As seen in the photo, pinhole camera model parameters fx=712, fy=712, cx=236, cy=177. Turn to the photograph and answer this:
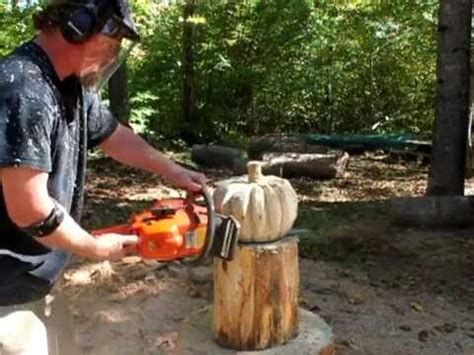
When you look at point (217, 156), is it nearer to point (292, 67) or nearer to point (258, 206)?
point (292, 67)

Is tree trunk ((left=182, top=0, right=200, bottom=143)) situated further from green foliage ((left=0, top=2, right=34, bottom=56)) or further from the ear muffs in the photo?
the ear muffs

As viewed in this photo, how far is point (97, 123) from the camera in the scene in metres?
2.32

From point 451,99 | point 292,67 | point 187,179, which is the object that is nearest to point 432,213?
point 451,99

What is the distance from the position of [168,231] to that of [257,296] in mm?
709

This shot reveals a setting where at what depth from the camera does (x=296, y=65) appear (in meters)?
12.6

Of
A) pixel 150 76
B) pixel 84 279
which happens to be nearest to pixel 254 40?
pixel 150 76

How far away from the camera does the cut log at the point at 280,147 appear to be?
30.4 ft

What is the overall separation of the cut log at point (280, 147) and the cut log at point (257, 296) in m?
6.60

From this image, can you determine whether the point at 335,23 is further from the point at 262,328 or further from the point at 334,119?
the point at 262,328

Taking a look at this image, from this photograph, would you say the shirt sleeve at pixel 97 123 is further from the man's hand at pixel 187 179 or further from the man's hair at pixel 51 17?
the man's hair at pixel 51 17

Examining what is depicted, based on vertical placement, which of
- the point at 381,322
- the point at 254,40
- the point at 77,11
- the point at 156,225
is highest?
the point at 254,40

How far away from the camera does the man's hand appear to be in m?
2.31

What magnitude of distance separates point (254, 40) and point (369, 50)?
2.02 meters

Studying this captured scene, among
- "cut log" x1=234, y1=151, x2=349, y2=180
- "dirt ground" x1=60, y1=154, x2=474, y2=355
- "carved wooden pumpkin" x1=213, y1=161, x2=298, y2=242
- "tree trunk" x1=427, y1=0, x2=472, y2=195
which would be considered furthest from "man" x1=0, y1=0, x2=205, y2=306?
"cut log" x1=234, y1=151, x2=349, y2=180
